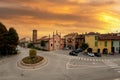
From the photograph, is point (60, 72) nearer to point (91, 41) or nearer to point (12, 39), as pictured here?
point (12, 39)

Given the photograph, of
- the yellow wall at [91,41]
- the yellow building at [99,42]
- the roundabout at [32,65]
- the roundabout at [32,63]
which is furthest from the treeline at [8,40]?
the yellow building at [99,42]

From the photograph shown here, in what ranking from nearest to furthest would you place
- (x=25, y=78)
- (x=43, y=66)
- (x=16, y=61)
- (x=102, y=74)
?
(x=25, y=78)
(x=102, y=74)
(x=43, y=66)
(x=16, y=61)

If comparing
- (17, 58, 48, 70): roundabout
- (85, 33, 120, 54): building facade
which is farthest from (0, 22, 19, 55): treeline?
(85, 33, 120, 54): building facade

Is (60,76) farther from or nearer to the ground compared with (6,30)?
nearer to the ground

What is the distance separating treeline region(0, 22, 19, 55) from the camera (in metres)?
97.2

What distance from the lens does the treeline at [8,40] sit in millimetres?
97188

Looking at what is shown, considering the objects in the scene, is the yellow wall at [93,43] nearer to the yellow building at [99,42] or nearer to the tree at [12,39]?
the yellow building at [99,42]

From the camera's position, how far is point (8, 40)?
323ft

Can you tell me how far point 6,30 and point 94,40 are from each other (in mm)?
45126

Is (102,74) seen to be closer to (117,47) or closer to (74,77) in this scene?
(74,77)

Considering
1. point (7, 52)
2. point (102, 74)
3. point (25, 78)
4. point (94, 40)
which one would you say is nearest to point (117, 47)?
point (94, 40)

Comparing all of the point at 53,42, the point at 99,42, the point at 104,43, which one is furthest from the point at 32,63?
the point at 53,42

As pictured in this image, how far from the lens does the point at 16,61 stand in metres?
83.1

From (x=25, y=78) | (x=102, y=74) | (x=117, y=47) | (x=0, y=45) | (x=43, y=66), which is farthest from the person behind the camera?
(x=117, y=47)
